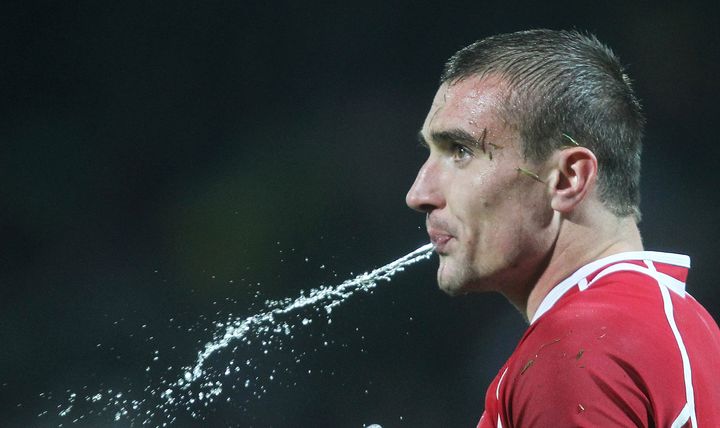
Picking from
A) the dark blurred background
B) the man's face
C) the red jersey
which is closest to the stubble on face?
the man's face

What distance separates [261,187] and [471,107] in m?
1.27

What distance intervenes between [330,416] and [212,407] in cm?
32

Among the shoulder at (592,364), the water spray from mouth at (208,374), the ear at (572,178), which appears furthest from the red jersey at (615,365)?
the water spray from mouth at (208,374)

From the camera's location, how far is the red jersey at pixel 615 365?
654mm

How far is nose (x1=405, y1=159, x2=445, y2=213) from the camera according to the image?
926mm

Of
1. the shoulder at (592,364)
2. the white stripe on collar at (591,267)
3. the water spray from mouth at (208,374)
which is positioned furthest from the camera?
the water spray from mouth at (208,374)

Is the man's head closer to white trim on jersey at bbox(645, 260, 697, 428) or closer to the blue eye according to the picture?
the blue eye

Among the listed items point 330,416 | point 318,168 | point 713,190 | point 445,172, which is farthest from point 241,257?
point 713,190

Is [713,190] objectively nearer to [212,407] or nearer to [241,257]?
[241,257]

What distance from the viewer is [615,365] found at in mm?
663

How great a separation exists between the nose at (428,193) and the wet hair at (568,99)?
0.10 m

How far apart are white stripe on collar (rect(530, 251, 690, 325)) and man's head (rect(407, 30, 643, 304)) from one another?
0.14 feet

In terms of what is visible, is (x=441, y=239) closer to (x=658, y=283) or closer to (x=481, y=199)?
(x=481, y=199)

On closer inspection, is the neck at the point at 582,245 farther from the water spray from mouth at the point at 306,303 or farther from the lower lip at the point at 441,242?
the water spray from mouth at the point at 306,303
